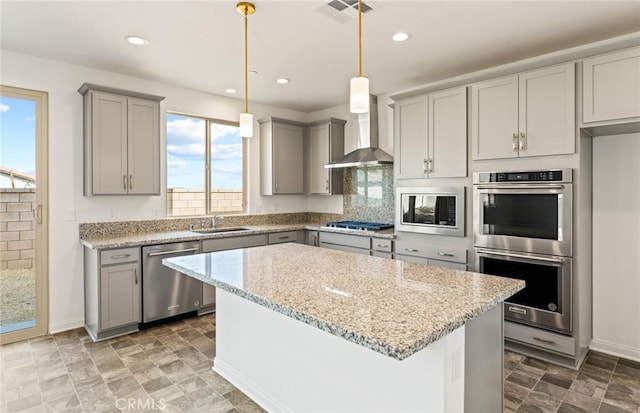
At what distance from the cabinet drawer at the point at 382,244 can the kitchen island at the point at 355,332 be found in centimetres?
147

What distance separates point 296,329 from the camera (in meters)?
2.02

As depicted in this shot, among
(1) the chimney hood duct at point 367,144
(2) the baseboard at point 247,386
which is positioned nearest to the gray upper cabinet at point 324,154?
(1) the chimney hood duct at point 367,144

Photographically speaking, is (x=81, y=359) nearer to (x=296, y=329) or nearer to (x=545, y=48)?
(x=296, y=329)

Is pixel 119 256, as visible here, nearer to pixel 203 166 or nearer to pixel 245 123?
pixel 203 166

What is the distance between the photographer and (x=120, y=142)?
3.62m

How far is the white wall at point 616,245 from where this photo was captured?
2982mm

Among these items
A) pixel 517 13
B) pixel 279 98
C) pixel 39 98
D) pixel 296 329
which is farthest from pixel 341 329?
pixel 279 98

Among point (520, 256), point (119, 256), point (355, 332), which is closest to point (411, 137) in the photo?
point (520, 256)

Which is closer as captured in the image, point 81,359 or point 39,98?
point 81,359

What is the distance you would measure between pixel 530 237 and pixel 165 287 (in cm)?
343

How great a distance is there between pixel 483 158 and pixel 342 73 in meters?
1.68

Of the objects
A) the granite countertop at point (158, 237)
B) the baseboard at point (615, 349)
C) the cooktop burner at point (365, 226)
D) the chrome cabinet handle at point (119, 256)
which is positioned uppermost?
the cooktop burner at point (365, 226)

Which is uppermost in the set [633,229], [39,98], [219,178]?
[39,98]

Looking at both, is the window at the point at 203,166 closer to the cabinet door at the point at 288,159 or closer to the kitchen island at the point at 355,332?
the cabinet door at the point at 288,159
